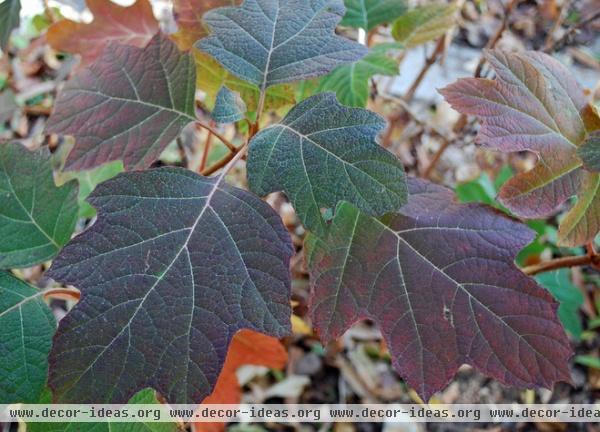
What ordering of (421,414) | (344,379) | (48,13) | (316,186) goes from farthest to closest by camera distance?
1. (344,379)
2. (421,414)
3. (48,13)
4. (316,186)

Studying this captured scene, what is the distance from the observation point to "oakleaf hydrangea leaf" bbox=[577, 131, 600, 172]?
65 centimetres

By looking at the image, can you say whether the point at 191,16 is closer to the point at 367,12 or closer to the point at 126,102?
the point at 126,102

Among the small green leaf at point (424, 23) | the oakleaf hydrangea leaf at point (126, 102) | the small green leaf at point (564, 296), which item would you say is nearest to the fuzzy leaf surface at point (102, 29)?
the oakleaf hydrangea leaf at point (126, 102)

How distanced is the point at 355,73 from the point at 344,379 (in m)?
0.98

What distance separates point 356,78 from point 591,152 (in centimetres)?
42

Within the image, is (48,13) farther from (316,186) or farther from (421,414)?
(421,414)

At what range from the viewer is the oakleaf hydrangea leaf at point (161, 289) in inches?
22.6

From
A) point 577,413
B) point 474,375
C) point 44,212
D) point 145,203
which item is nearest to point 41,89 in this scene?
point 44,212

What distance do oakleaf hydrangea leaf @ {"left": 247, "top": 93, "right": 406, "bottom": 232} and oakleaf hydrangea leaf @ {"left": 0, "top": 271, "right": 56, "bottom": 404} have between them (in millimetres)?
342

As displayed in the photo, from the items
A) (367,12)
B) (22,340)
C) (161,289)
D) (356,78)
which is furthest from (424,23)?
(22,340)

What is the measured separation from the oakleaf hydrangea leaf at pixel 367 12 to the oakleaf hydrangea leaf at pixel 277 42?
285 mm

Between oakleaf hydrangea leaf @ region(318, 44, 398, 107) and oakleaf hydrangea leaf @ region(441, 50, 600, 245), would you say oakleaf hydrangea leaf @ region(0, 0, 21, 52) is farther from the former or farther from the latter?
oakleaf hydrangea leaf @ region(441, 50, 600, 245)

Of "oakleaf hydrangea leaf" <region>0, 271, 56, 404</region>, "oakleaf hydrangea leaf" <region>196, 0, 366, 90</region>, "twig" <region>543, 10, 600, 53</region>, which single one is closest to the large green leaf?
"oakleaf hydrangea leaf" <region>0, 271, 56, 404</region>

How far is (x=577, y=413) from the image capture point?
147 cm
